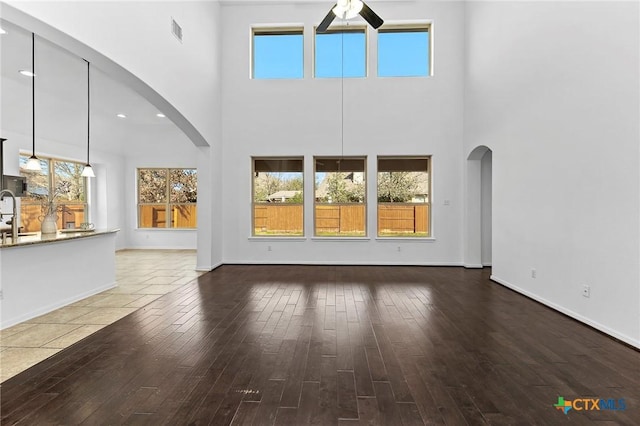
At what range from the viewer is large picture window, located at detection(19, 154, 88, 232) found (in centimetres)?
671

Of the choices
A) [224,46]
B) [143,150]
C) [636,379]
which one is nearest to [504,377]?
[636,379]

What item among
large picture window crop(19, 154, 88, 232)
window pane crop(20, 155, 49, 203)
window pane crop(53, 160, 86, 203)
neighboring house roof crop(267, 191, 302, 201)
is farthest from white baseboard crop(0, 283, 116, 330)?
window pane crop(53, 160, 86, 203)

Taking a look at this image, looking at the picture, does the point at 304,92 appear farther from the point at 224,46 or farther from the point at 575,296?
the point at 575,296

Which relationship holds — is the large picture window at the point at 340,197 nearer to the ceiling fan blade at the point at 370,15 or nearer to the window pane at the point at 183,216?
the ceiling fan blade at the point at 370,15

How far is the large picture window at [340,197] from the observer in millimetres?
6746

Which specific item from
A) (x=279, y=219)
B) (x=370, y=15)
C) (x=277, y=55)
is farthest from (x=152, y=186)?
(x=370, y=15)

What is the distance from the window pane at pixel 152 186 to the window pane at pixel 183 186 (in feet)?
0.81

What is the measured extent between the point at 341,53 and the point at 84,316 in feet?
21.4

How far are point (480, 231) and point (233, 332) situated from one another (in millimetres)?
5387

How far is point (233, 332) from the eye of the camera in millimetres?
3059

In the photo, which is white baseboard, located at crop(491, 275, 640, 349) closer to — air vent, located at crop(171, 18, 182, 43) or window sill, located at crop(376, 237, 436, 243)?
window sill, located at crop(376, 237, 436, 243)

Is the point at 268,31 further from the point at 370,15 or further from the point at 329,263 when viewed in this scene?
the point at 329,263

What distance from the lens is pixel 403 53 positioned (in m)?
6.62

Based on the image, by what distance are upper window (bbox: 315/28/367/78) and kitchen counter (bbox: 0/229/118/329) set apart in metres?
5.31
